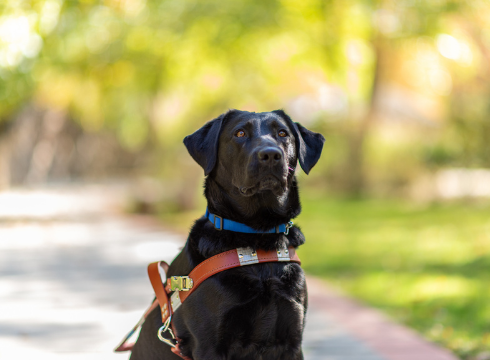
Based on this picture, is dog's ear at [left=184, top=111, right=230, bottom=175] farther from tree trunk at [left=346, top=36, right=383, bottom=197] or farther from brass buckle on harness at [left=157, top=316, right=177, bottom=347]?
tree trunk at [left=346, top=36, right=383, bottom=197]

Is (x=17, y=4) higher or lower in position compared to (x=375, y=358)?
higher

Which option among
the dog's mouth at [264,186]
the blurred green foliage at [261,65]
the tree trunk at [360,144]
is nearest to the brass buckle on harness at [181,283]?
the dog's mouth at [264,186]

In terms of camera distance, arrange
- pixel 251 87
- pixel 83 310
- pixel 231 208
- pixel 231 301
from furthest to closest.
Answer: pixel 251 87
pixel 83 310
pixel 231 208
pixel 231 301

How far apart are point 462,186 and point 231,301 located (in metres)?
16.4

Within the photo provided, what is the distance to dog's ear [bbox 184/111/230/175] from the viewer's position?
2.82 metres

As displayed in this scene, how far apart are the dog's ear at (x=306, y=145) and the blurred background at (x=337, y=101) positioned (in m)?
2.09

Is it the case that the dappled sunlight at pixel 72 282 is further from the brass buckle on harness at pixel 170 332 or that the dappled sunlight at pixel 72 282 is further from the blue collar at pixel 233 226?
the blue collar at pixel 233 226

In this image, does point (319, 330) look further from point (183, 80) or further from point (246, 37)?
point (183, 80)

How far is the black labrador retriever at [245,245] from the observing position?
246cm

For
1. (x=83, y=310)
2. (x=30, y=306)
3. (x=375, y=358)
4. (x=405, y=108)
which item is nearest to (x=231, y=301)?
(x=375, y=358)

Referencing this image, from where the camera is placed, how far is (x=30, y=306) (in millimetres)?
5512

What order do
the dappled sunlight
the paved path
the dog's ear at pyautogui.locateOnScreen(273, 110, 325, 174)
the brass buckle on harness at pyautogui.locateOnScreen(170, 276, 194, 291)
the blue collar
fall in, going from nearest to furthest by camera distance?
the brass buckle on harness at pyautogui.locateOnScreen(170, 276, 194, 291) < the blue collar < the dog's ear at pyautogui.locateOnScreen(273, 110, 325, 174) < the paved path < the dappled sunlight

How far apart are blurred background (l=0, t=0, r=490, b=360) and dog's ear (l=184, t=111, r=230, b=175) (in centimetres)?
250

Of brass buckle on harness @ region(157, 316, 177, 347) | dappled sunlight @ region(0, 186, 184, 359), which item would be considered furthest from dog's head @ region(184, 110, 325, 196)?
dappled sunlight @ region(0, 186, 184, 359)
